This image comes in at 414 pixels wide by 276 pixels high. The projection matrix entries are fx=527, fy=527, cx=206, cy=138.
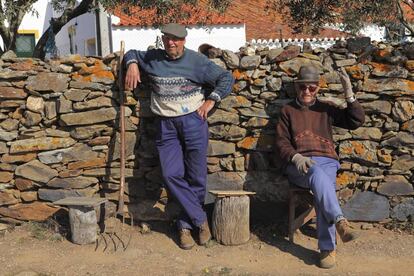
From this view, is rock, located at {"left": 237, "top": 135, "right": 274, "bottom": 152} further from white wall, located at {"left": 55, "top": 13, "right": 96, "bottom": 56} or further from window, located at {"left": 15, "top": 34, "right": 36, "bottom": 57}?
window, located at {"left": 15, "top": 34, "right": 36, "bottom": 57}

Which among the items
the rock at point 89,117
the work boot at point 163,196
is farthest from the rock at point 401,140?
the rock at point 89,117

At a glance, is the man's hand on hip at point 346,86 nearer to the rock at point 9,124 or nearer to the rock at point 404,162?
the rock at point 404,162

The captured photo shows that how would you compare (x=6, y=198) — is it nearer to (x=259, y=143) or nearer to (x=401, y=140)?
(x=259, y=143)

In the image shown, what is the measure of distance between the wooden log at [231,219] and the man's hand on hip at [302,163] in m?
0.59

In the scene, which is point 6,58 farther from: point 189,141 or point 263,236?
point 263,236

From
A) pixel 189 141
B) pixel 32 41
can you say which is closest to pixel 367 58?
pixel 189 141

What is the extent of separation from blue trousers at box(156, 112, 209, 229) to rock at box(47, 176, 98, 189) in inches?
33.8

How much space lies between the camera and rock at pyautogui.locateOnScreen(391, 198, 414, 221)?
504cm

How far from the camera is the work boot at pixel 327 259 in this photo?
432 cm

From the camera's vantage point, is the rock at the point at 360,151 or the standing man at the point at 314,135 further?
the rock at the point at 360,151

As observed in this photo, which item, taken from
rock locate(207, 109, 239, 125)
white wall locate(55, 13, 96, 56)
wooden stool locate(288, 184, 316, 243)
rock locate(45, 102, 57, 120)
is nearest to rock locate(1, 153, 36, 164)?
rock locate(45, 102, 57, 120)

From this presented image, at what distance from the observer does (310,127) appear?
467 cm

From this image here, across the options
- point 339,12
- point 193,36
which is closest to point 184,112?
point 339,12

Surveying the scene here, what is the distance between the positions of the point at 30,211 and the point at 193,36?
33.1 feet
